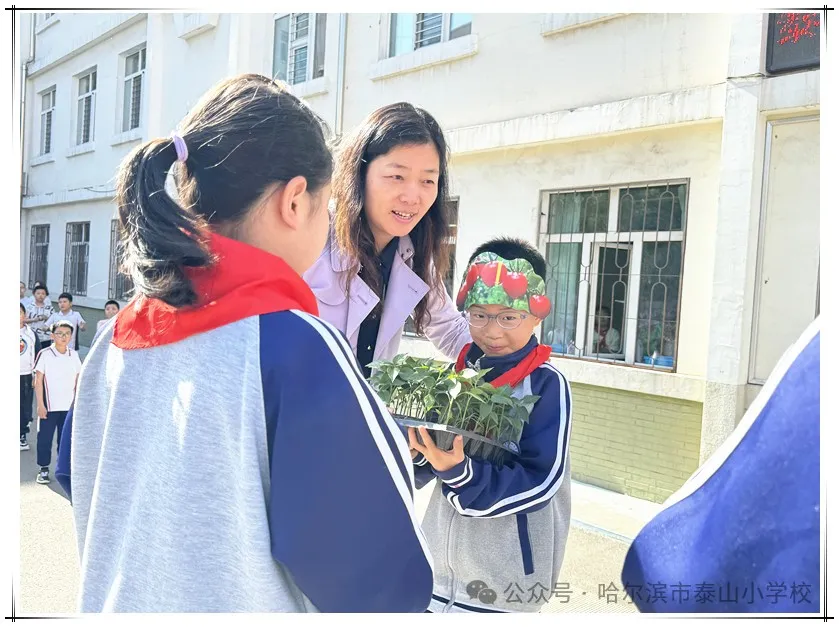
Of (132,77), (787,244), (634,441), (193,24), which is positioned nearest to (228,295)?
(787,244)

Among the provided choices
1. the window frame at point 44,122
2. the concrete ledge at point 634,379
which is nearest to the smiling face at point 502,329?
the concrete ledge at point 634,379

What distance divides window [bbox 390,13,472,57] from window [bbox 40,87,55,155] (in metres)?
7.54

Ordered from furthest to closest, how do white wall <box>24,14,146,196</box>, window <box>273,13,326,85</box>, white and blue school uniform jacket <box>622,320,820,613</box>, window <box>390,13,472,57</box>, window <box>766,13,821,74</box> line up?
white wall <box>24,14,146,196</box>, window <box>273,13,326,85</box>, window <box>390,13,472,57</box>, window <box>766,13,821,74</box>, white and blue school uniform jacket <box>622,320,820,613</box>

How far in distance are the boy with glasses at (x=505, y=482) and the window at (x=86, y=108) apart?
10549 mm

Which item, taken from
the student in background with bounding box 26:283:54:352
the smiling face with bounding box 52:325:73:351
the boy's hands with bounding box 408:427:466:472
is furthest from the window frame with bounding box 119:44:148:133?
the boy's hands with bounding box 408:427:466:472

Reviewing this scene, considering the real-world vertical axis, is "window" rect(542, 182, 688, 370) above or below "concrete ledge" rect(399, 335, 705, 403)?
above

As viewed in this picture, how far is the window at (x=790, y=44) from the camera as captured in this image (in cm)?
409

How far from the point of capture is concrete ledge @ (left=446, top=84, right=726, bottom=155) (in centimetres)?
456

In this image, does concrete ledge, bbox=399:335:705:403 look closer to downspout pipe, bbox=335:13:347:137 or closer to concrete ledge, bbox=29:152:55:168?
downspout pipe, bbox=335:13:347:137

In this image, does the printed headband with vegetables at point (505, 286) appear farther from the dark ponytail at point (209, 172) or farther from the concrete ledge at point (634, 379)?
the concrete ledge at point (634, 379)

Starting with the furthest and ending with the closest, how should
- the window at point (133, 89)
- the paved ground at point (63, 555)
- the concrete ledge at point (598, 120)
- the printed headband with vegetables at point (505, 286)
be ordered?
the window at point (133, 89)
the concrete ledge at point (598, 120)
the paved ground at point (63, 555)
the printed headband with vegetables at point (505, 286)

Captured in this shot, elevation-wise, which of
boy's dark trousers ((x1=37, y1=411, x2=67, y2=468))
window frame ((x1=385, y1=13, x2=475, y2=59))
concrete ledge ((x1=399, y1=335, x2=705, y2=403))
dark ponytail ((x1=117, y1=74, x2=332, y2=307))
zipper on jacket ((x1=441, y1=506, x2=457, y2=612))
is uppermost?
window frame ((x1=385, y1=13, x2=475, y2=59))

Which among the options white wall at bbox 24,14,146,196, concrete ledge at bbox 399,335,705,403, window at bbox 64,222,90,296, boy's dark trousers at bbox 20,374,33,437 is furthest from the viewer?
window at bbox 64,222,90,296

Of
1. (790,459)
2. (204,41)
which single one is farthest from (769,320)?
(204,41)
